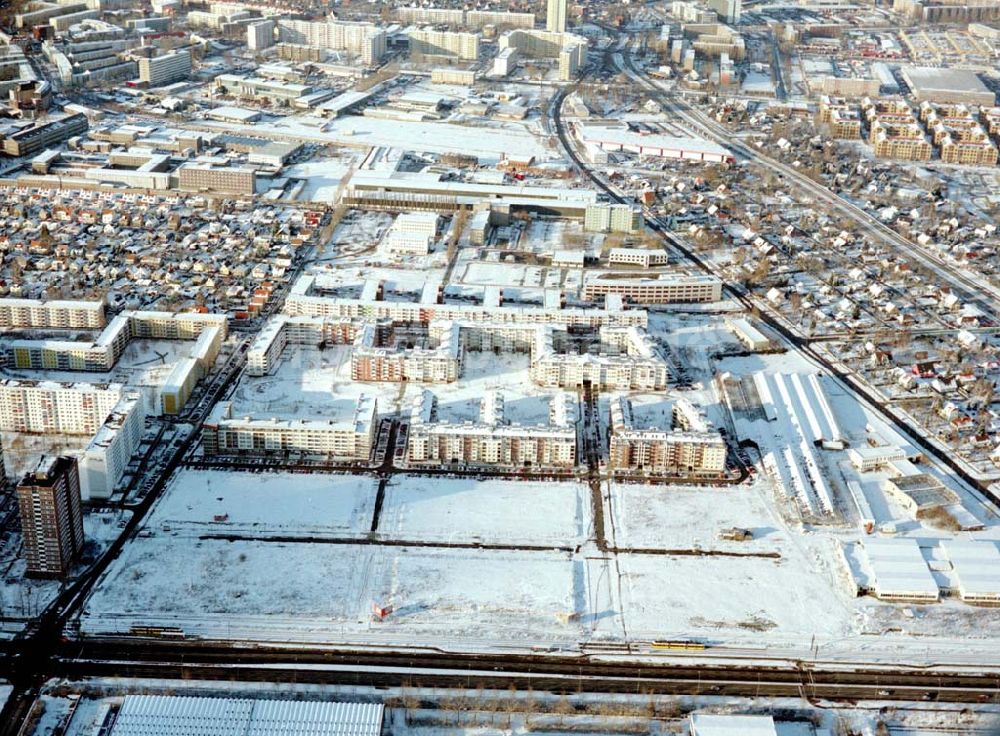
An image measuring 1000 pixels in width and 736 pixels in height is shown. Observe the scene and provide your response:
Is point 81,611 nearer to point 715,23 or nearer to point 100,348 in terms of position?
point 100,348

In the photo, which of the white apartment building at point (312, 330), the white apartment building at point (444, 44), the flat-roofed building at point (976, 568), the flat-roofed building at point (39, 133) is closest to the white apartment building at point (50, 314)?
the white apartment building at point (312, 330)

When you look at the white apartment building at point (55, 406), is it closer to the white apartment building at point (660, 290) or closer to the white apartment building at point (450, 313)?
the white apartment building at point (450, 313)

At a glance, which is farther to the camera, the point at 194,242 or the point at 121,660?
the point at 194,242

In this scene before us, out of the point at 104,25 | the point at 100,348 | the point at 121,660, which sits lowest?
the point at 121,660

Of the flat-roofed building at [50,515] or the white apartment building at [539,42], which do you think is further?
the white apartment building at [539,42]

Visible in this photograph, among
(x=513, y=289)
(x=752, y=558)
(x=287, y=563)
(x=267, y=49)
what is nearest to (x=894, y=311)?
(x=513, y=289)

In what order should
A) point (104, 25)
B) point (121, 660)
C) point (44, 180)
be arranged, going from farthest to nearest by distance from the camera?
point (104, 25)
point (44, 180)
point (121, 660)

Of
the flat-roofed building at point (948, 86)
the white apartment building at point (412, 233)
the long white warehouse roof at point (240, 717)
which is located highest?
the flat-roofed building at point (948, 86)
